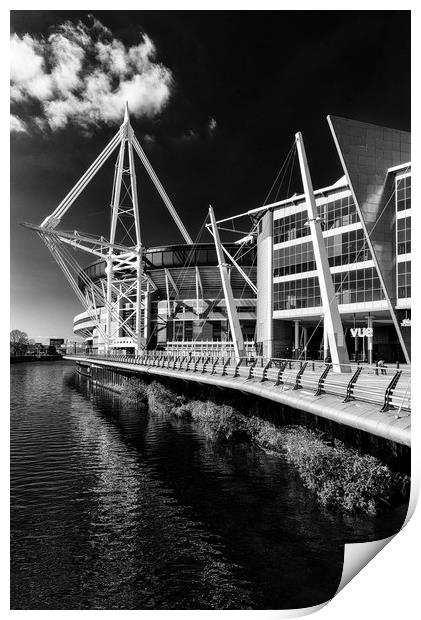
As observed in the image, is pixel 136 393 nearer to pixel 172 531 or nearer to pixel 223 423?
pixel 223 423

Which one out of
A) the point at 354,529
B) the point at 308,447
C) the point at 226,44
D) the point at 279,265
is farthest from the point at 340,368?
the point at 279,265

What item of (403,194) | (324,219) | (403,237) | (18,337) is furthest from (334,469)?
(324,219)

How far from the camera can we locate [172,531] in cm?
1472

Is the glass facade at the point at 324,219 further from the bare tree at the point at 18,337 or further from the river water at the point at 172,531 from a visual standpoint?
the river water at the point at 172,531

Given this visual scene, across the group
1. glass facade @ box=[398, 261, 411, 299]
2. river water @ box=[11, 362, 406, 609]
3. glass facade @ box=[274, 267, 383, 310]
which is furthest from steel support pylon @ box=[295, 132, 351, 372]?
glass facade @ box=[274, 267, 383, 310]

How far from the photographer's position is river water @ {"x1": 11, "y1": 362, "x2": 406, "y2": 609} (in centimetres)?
1108

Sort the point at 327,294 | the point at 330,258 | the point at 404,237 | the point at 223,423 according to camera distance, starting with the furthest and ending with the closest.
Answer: the point at 330,258 < the point at 404,237 < the point at 223,423 < the point at 327,294

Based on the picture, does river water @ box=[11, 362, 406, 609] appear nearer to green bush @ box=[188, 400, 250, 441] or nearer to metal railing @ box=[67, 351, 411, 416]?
green bush @ box=[188, 400, 250, 441]

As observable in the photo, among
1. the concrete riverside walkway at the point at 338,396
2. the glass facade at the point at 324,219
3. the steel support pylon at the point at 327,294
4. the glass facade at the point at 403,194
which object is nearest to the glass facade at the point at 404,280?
the glass facade at the point at 403,194

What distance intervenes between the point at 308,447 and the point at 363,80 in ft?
44.9

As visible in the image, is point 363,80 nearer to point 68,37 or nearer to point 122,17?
point 122,17

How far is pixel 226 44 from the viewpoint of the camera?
1130 cm

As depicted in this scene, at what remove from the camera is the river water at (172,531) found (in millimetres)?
11078

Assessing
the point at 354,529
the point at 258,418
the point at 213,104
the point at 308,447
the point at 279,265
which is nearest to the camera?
the point at 213,104
